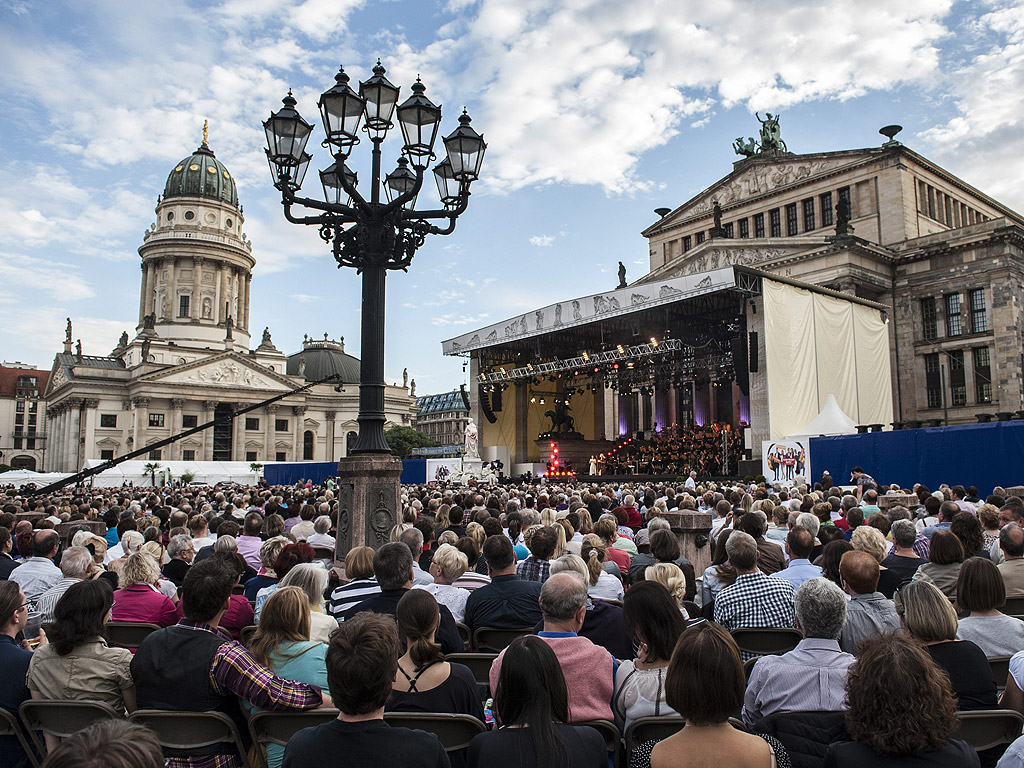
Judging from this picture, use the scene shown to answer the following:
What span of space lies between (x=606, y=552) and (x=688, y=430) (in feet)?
96.6

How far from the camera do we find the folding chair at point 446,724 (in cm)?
318

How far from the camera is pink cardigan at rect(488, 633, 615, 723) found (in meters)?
3.51

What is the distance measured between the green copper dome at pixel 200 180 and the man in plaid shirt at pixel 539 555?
286 ft

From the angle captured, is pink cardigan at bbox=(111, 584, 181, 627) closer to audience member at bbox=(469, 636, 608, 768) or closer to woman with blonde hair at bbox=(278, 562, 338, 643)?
woman with blonde hair at bbox=(278, 562, 338, 643)

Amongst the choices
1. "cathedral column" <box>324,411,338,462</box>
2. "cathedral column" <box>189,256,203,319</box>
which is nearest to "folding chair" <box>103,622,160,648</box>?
"cathedral column" <box>324,411,338,462</box>

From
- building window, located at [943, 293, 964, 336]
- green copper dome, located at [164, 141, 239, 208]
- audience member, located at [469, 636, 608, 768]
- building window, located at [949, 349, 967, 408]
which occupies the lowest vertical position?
audience member, located at [469, 636, 608, 768]

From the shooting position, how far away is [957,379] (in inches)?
1471

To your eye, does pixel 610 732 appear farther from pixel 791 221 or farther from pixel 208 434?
pixel 208 434

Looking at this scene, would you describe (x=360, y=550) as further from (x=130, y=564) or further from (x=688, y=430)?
(x=688, y=430)

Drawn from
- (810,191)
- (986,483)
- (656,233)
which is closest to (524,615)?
(986,483)

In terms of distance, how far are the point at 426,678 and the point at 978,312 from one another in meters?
41.6

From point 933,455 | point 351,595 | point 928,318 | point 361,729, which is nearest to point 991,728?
point 361,729

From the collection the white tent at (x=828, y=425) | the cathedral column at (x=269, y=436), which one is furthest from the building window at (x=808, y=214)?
the cathedral column at (x=269, y=436)

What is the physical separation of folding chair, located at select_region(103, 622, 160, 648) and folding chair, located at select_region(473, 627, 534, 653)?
224 cm
